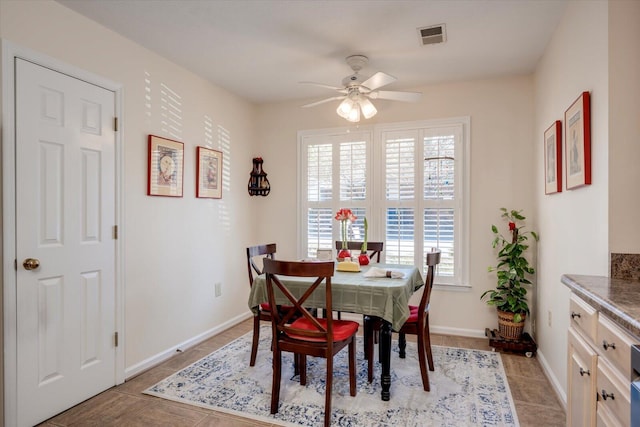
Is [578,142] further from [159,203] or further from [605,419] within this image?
[159,203]

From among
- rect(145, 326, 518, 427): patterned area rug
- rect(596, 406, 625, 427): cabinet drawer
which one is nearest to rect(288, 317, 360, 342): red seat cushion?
rect(145, 326, 518, 427): patterned area rug

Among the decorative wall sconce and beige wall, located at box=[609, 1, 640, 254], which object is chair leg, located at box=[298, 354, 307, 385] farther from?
the decorative wall sconce

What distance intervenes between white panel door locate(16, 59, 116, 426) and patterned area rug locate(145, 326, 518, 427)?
0.54m

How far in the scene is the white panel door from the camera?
2.15 meters

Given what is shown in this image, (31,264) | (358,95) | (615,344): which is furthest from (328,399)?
(358,95)

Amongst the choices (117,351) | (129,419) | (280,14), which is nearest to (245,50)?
(280,14)

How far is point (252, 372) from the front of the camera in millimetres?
2910

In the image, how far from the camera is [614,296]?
1.31 m

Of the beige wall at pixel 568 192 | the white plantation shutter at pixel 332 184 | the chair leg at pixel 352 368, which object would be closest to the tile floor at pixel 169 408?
the beige wall at pixel 568 192

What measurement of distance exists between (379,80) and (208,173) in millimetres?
1958

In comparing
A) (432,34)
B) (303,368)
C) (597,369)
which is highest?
(432,34)

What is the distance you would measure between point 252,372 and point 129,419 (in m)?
0.91

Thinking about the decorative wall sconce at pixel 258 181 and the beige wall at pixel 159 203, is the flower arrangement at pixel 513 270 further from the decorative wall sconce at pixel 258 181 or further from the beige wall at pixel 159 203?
the beige wall at pixel 159 203

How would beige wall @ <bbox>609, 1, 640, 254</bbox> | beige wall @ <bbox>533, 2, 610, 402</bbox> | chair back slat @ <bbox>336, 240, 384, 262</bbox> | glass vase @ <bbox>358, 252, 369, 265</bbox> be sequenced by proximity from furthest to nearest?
chair back slat @ <bbox>336, 240, 384, 262</bbox> < glass vase @ <bbox>358, 252, 369, 265</bbox> < beige wall @ <bbox>533, 2, 610, 402</bbox> < beige wall @ <bbox>609, 1, 640, 254</bbox>
